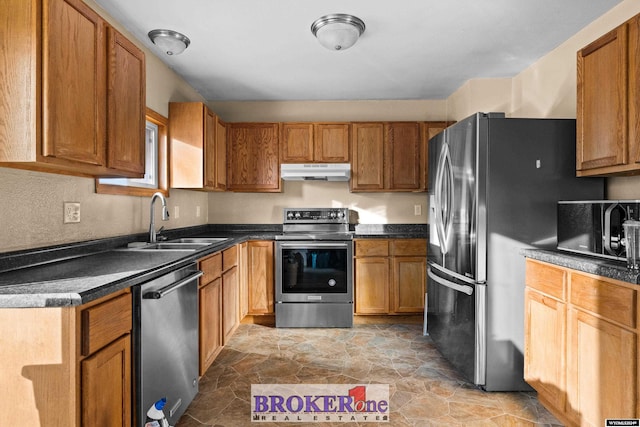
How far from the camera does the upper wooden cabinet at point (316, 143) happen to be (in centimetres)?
412

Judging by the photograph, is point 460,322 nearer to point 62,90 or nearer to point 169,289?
point 169,289

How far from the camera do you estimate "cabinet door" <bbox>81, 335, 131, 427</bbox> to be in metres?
1.29

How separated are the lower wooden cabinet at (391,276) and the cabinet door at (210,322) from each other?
1.52m

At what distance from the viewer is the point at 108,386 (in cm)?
142

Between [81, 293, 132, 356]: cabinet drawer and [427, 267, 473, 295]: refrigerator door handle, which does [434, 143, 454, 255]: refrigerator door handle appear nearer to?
[427, 267, 473, 295]: refrigerator door handle

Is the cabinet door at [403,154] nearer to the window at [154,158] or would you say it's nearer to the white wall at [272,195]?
the white wall at [272,195]

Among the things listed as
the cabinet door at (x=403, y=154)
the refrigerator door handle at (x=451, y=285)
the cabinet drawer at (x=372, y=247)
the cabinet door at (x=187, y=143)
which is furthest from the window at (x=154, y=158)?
the refrigerator door handle at (x=451, y=285)

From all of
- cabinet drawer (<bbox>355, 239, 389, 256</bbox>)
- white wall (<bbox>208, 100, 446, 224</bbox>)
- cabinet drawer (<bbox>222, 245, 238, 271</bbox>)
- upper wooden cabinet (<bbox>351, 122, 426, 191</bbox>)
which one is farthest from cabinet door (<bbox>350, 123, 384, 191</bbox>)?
cabinet drawer (<bbox>222, 245, 238, 271</bbox>)

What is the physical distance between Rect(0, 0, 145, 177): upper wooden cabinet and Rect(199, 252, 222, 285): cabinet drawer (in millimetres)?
795

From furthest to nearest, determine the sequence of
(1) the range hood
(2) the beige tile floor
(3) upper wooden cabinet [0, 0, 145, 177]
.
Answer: (1) the range hood
(2) the beige tile floor
(3) upper wooden cabinet [0, 0, 145, 177]

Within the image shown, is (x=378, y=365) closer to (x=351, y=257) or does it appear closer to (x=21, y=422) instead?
(x=351, y=257)

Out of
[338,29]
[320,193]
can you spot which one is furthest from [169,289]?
[320,193]

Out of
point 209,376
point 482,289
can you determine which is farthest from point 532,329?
point 209,376

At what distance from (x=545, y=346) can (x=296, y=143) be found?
9.71 feet
